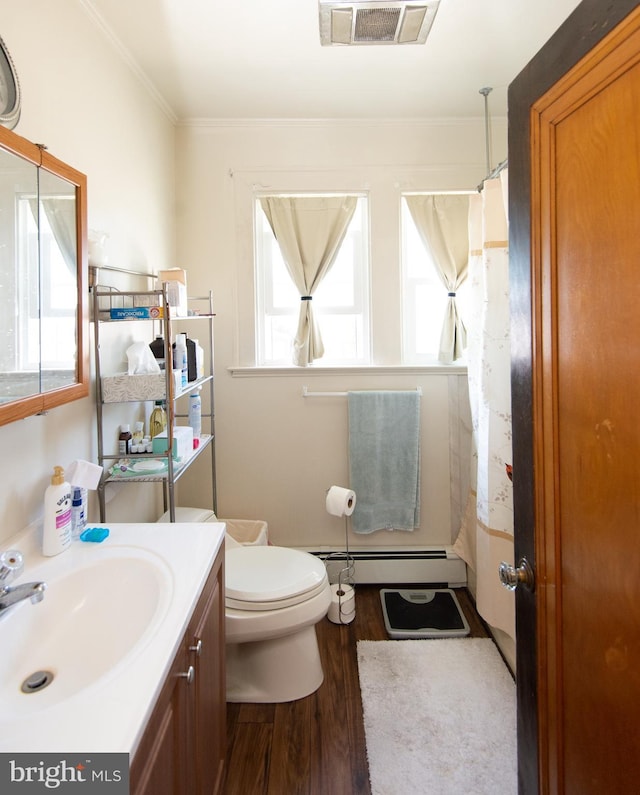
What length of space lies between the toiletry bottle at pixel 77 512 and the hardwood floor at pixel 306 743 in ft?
3.10

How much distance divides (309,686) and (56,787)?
1.35m

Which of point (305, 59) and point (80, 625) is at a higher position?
point (305, 59)

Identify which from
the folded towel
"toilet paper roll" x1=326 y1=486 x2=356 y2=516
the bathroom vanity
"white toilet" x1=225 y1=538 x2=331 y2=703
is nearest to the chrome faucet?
the bathroom vanity

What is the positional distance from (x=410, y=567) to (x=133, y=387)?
1.78 metres

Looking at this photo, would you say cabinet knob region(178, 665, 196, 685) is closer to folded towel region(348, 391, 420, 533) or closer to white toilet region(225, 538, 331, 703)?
white toilet region(225, 538, 331, 703)

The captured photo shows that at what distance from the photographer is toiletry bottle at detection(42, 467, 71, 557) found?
1.17m

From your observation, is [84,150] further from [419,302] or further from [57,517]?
[419,302]

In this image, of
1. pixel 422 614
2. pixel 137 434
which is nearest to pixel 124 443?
pixel 137 434

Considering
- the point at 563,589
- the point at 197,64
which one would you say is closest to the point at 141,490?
the point at 563,589

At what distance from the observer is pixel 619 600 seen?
676 millimetres

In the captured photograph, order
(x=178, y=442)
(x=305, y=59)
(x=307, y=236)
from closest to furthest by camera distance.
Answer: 1. (x=178, y=442)
2. (x=305, y=59)
3. (x=307, y=236)

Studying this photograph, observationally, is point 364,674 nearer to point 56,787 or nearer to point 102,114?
point 56,787

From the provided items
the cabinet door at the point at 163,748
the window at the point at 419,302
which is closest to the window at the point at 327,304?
the window at the point at 419,302

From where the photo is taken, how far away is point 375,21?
1517 mm
